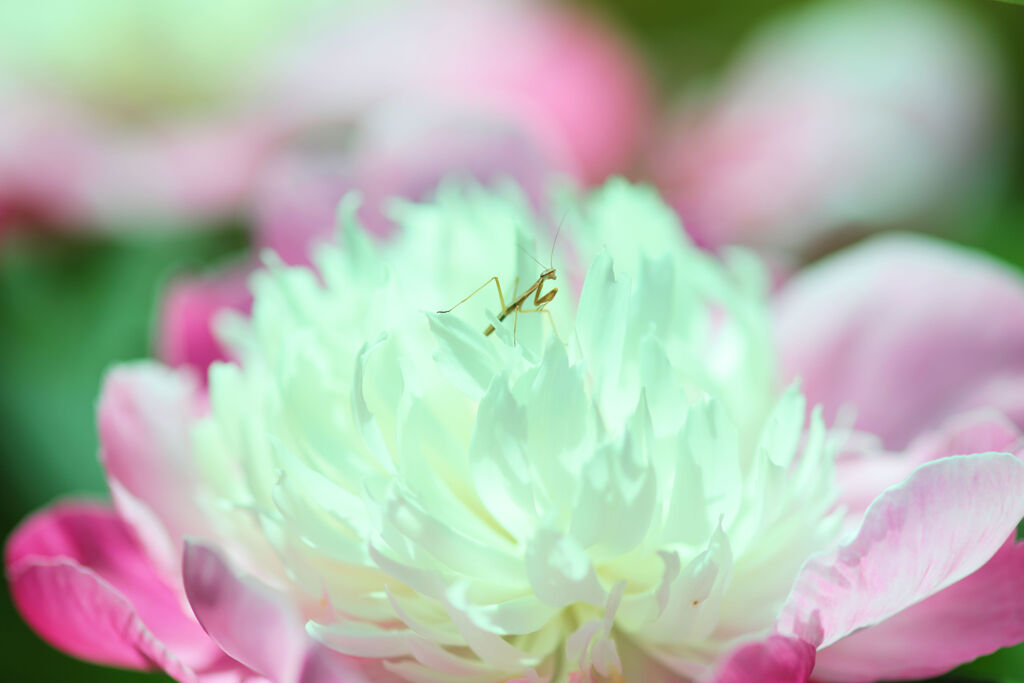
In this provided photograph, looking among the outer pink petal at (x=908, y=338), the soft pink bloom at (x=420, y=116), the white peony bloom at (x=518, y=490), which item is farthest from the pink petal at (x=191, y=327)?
the outer pink petal at (x=908, y=338)

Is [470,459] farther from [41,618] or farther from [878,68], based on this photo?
[878,68]

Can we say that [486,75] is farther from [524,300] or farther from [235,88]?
[524,300]

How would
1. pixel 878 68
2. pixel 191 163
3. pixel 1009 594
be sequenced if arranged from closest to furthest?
1. pixel 1009 594
2. pixel 191 163
3. pixel 878 68

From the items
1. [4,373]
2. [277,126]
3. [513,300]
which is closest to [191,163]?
[277,126]

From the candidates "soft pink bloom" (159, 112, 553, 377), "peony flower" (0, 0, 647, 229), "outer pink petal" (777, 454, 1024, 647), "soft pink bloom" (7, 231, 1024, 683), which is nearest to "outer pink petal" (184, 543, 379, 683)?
"soft pink bloom" (7, 231, 1024, 683)

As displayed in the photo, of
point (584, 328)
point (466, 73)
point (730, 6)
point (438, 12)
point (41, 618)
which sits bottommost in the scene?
point (41, 618)

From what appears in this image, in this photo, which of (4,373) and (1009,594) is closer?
(1009,594)

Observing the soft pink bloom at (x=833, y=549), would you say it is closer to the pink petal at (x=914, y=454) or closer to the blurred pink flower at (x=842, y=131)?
the pink petal at (x=914, y=454)

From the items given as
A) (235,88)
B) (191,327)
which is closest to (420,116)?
(191,327)
